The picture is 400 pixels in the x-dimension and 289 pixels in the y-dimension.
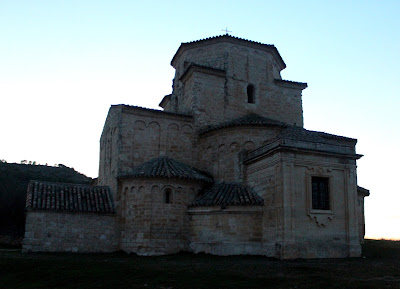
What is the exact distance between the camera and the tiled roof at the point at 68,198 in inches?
763

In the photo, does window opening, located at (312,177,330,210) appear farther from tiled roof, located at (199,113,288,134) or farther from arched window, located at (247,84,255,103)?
arched window, located at (247,84,255,103)

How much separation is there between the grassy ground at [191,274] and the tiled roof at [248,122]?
7544mm

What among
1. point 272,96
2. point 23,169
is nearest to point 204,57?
point 272,96

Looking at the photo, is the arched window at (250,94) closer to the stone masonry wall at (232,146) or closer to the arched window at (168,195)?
the stone masonry wall at (232,146)

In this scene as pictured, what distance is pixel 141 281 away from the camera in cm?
1138

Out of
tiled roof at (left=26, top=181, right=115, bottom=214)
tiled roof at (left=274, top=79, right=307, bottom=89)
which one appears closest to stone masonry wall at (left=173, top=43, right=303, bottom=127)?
tiled roof at (left=274, top=79, right=307, bottom=89)

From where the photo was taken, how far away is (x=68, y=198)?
20375mm


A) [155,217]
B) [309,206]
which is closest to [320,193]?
[309,206]

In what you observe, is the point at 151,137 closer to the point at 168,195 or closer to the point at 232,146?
the point at 168,195

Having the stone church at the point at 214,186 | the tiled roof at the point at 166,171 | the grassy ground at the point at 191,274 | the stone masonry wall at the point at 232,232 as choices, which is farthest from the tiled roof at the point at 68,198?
the stone masonry wall at the point at 232,232

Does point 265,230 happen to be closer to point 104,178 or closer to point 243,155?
point 243,155

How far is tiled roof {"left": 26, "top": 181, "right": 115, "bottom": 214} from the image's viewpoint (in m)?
19.4

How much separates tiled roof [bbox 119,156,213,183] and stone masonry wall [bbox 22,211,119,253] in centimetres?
280

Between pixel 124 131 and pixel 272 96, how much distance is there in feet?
31.8
